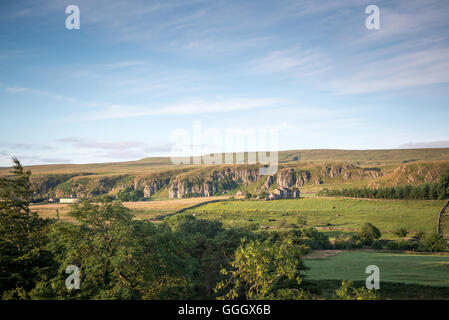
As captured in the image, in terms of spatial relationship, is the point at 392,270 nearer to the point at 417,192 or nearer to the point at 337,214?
the point at 337,214

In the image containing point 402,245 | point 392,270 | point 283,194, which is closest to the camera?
point 392,270

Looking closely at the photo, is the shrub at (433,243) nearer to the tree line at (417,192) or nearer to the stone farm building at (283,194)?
the tree line at (417,192)

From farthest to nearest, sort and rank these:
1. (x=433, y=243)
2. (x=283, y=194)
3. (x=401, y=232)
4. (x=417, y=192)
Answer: (x=283, y=194) < (x=417, y=192) < (x=401, y=232) < (x=433, y=243)

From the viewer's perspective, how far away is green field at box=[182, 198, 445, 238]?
8412 cm

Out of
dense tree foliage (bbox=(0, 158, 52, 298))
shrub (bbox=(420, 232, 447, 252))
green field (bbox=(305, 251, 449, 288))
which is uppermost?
dense tree foliage (bbox=(0, 158, 52, 298))

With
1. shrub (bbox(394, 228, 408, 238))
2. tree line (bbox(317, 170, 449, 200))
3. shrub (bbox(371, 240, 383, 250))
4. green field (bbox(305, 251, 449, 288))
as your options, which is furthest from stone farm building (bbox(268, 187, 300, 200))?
green field (bbox(305, 251, 449, 288))

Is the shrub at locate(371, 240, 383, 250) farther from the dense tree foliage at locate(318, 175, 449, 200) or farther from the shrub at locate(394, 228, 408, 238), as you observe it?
the dense tree foliage at locate(318, 175, 449, 200)

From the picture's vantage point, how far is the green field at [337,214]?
8412 cm

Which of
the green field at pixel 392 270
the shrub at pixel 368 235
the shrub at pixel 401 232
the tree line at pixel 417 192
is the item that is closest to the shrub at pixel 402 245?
the shrub at pixel 368 235

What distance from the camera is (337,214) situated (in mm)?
101750

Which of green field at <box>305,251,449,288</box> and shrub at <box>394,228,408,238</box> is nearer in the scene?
green field at <box>305,251,449,288</box>

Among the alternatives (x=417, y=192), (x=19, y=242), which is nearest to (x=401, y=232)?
(x=417, y=192)
